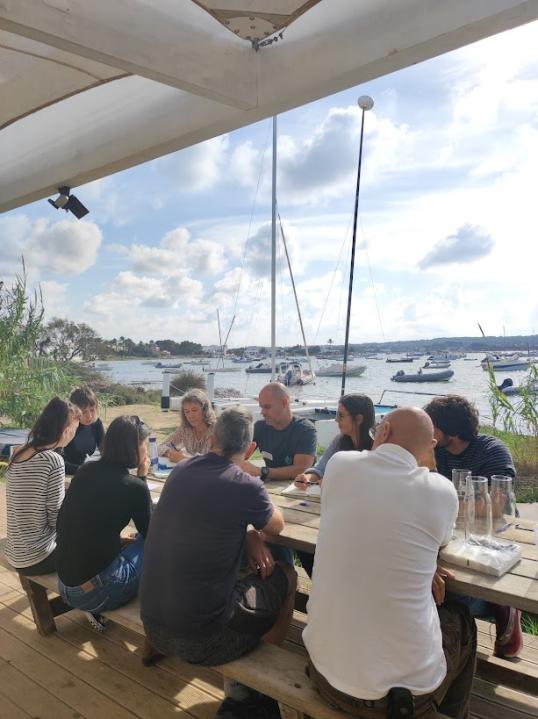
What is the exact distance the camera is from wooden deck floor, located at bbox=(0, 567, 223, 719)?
198 centimetres

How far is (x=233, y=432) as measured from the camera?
1.91 meters

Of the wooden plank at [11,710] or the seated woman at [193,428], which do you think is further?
the seated woman at [193,428]

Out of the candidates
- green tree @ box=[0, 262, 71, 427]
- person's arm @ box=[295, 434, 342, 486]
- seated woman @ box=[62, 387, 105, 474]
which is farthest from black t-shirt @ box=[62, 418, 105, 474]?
green tree @ box=[0, 262, 71, 427]

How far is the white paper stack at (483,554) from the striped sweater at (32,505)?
1645 millimetres

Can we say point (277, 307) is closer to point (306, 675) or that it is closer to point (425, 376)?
point (306, 675)

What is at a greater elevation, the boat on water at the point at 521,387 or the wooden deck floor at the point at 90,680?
the boat on water at the point at 521,387

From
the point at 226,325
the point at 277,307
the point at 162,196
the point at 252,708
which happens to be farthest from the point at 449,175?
the point at 252,708

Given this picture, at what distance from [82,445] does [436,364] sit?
2283cm

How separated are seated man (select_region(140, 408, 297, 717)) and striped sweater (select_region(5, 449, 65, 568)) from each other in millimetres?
846

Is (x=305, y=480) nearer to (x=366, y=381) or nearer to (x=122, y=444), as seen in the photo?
(x=122, y=444)

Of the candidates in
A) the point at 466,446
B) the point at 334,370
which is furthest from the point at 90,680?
the point at 334,370

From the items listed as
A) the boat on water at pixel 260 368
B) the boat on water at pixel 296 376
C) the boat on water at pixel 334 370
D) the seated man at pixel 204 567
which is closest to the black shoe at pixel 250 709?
the seated man at pixel 204 567

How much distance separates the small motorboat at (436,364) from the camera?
2411cm

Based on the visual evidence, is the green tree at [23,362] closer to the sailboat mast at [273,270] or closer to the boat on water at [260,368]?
the sailboat mast at [273,270]
